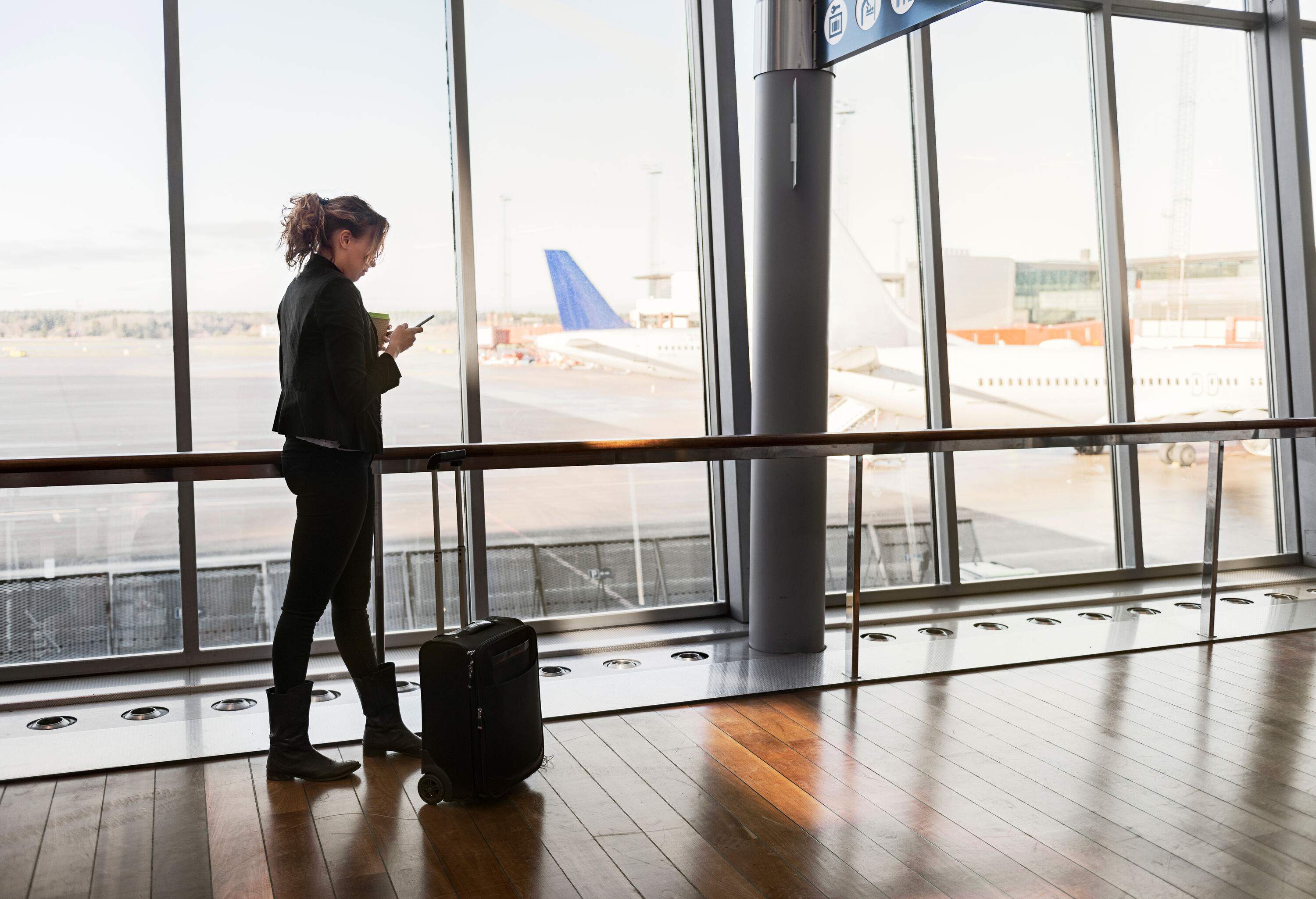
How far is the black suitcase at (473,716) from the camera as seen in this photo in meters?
2.59

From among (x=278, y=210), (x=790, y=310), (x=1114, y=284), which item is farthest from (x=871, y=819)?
(x=1114, y=284)

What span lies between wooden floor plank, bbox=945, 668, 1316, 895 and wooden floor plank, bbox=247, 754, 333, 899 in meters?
Answer: 1.79

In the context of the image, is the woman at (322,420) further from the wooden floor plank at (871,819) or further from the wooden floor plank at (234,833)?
the wooden floor plank at (871,819)

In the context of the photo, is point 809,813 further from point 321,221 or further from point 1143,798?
point 321,221

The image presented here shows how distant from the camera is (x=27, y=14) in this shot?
3.96 meters

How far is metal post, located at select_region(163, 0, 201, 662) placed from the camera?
4078mm

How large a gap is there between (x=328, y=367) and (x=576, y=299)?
216 centimetres

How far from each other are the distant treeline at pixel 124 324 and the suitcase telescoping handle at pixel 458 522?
66.9 inches

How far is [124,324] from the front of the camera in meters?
4.11

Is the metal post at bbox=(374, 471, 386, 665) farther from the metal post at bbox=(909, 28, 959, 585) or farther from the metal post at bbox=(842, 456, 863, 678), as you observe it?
the metal post at bbox=(909, 28, 959, 585)

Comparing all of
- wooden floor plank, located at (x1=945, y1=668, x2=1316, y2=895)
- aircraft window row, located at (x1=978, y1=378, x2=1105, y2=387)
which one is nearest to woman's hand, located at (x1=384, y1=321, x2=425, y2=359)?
wooden floor plank, located at (x1=945, y1=668, x2=1316, y2=895)

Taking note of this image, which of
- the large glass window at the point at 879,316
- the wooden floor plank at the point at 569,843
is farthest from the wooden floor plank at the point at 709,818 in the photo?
the large glass window at the point at 879,316

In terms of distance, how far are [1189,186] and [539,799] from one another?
16.5 feet

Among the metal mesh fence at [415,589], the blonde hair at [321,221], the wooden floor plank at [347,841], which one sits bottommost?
the wooden floor plank at [347,841]
